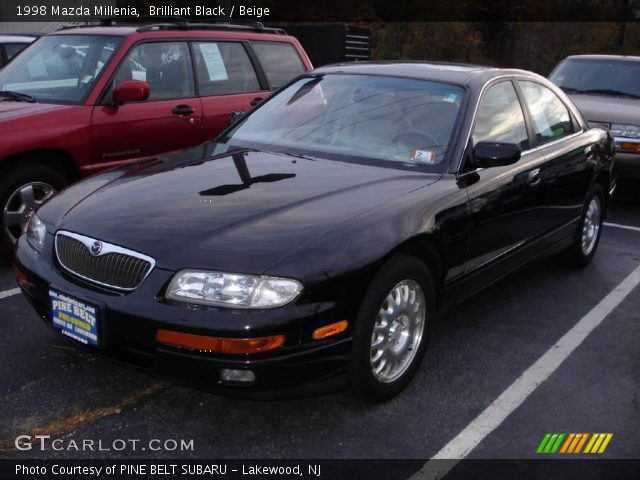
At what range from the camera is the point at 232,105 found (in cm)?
622

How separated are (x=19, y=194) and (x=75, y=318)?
7.51 feet

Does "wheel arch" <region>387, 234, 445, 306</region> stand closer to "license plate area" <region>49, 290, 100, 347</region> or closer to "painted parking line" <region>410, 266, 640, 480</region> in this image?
"painted parking line" <region>410, 266, 640, 480</region>

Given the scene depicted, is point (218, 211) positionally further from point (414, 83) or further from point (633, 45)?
point (633, 45)

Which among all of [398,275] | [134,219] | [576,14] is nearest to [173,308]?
[134,219]

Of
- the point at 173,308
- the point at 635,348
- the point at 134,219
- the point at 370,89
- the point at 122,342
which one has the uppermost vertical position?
the point at 370,89

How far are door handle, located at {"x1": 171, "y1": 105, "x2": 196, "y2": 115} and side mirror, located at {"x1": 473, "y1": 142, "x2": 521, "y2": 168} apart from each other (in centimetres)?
283

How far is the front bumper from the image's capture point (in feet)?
8.98

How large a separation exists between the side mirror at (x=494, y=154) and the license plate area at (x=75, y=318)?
2074 millimetres

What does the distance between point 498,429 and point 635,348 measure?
1.43m

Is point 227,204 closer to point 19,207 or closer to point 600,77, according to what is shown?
point 19,207

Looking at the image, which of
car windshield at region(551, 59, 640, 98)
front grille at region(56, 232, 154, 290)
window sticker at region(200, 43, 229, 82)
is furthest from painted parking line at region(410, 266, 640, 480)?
car windshield at region(551, 59, 640, 98)

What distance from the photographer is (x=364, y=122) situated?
4.10 m

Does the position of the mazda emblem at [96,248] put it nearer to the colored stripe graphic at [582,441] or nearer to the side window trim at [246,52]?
the colored stripe graphic at [582,441]

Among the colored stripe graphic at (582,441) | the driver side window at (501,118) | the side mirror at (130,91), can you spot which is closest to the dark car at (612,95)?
the driver side window at (501,118)
